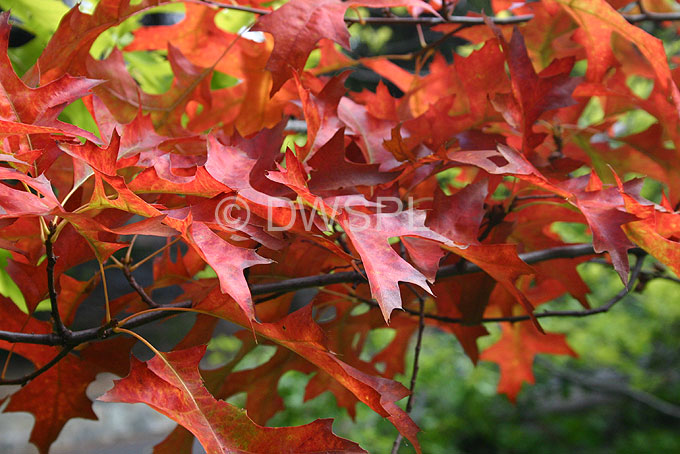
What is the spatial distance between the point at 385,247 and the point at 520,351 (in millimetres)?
548

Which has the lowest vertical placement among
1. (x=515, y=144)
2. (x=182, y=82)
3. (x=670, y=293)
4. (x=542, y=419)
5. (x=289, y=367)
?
(x=542, y=419)

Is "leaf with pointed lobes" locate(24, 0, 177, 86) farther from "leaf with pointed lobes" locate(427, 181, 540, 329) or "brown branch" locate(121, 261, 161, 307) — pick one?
"leaf with pointed lobes" locate(427, 181, 540, 329)

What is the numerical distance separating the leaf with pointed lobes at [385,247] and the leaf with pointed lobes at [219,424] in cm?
10

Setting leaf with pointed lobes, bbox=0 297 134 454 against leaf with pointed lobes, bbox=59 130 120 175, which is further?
leaf with pointed lobes, bbox=0 297 134 454

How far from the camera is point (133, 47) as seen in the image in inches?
26.3

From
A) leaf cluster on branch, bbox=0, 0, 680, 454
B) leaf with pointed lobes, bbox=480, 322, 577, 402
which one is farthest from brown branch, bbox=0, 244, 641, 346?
leaf with pointed lobes, bbox=480, 322, 577, 402

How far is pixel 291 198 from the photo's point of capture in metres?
0.45

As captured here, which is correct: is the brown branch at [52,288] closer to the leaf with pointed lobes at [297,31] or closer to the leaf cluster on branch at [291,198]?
the leaf cluster on branch at [291,198]

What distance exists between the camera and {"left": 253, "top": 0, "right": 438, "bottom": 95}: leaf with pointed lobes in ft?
1.58

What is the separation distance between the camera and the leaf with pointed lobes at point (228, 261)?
33 centimetres

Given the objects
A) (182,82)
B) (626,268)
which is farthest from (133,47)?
(626,268)

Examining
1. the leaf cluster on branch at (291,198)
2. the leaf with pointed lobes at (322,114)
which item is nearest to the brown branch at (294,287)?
the leaf cluster on branch at (291,198)

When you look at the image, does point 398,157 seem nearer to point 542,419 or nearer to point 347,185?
point 347,185

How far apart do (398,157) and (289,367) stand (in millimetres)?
248
